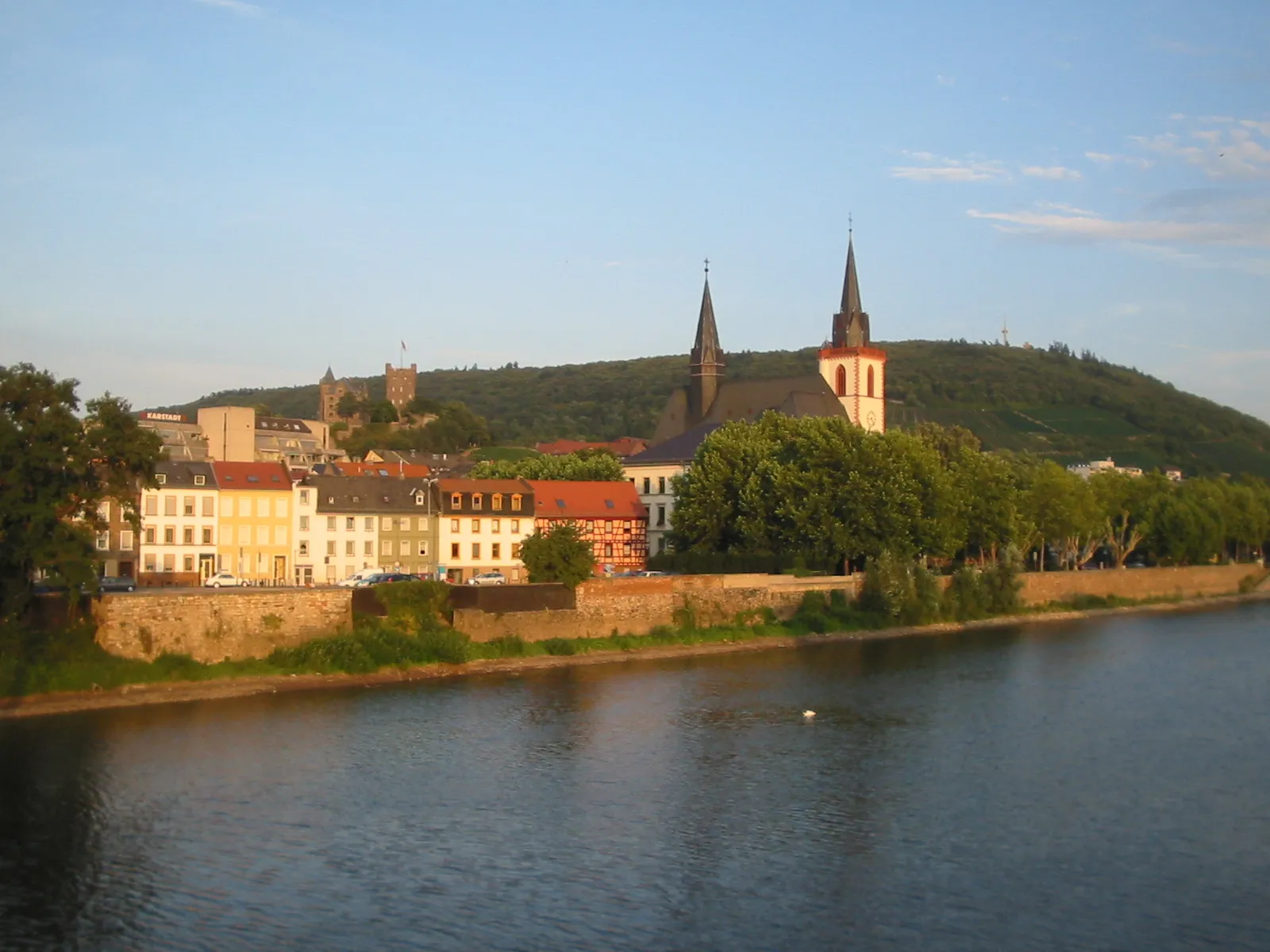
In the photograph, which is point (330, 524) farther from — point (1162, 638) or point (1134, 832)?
point (1134, 832)

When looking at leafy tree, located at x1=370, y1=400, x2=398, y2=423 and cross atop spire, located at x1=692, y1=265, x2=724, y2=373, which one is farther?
leafy tree, located at x1=370, y1=400, x2=398, y2=423

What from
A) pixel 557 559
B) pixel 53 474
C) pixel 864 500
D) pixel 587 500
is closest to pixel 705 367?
pixel 587 500

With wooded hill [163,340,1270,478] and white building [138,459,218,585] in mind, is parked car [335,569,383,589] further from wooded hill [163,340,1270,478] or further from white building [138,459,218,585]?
wooded hill [163,340,1270,478]

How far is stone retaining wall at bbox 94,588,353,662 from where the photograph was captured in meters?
30.9

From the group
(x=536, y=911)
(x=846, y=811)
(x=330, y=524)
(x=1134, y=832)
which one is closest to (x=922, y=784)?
(x=846, y=811)

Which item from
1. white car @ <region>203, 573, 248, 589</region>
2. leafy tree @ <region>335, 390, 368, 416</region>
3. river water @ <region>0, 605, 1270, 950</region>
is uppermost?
leafy tree @ <region>335, 390, 368, 416</region>

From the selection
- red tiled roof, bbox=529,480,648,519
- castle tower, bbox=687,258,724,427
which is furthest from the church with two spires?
red tiled roof, bbox=529,480,648,519

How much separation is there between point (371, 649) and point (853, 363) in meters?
48.1

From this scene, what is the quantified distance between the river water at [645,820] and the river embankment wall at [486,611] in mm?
2428

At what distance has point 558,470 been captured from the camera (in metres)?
67.2

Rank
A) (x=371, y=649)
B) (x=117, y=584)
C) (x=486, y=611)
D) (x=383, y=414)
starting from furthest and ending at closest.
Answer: (x=383, y=414), (x=117, y=584), (x=486, y=611), (x=371, y=649)

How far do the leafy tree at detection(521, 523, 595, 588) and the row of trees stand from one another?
11912mm

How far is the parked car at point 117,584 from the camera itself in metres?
40.5

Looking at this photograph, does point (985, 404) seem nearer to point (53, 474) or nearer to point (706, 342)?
point (706, 342)
